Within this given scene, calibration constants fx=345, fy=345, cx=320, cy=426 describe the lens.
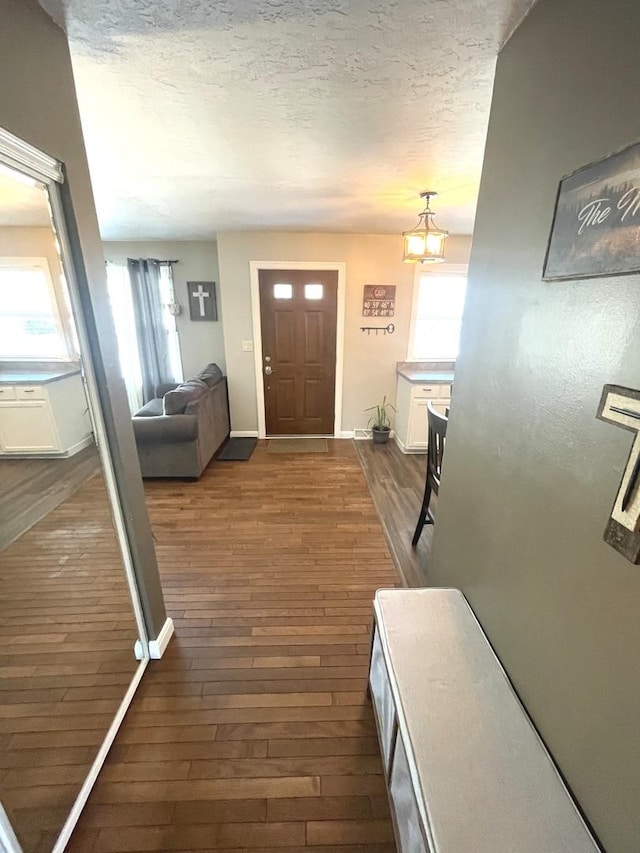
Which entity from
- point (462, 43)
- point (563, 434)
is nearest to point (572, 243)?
point (563, 434)

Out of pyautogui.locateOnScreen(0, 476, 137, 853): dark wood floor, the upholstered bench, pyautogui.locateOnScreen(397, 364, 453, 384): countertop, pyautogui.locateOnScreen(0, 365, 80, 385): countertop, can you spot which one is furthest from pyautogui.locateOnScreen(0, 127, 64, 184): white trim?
pyautogui.locateOnScreen(397, 364, 453, 384): countertop

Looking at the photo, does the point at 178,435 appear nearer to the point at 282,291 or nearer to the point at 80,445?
the point at 80,445

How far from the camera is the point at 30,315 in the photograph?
1.23 metres

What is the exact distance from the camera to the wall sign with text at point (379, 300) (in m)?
4.18

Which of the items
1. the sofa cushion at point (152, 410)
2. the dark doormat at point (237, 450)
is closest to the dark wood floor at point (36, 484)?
the dark doormat at point (237, 450)

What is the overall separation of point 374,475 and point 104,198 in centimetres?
333

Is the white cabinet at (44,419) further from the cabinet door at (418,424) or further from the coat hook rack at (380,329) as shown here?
the coat hook rack at (380,329)

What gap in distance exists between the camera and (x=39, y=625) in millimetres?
1534

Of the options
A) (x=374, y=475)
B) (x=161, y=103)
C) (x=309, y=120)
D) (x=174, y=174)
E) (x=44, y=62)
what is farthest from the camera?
(x=374, y=475)

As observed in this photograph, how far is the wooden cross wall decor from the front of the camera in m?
0.66

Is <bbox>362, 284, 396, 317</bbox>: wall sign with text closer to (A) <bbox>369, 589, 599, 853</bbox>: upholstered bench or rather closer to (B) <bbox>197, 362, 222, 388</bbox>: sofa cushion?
(B) <bbox>197, 362, 222, 388</bbox>: sofa cushion

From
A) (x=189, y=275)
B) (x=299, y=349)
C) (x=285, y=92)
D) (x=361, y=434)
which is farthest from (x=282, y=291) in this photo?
(x=285, y=92)

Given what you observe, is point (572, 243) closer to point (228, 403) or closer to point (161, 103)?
point (161, 103)

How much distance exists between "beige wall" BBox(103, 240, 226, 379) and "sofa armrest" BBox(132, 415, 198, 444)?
192cm
